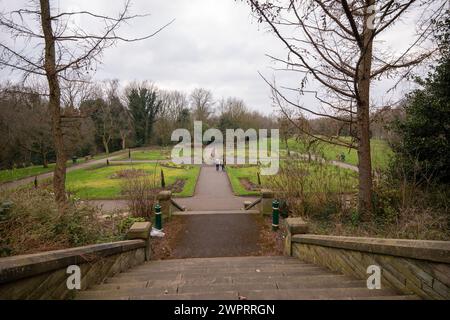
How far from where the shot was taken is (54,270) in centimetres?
243

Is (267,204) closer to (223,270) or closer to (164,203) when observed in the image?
(164,203)

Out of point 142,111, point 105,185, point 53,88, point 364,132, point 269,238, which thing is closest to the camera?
point 53,88

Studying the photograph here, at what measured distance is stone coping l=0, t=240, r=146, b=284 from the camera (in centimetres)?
195

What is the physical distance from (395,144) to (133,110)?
5159cm

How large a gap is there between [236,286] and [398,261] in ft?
5.79

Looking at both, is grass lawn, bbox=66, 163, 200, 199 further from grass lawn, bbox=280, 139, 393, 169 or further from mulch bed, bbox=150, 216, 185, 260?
grass lawn, bbox=280, 139, 393, 169

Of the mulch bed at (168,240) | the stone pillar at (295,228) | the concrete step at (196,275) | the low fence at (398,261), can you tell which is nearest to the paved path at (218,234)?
the mulch bed at (168,240)

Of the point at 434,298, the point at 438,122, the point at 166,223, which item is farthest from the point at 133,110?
the point at 434,298

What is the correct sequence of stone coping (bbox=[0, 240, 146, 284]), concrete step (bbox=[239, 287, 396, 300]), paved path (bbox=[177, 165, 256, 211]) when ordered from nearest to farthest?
stone coping (bbox=[0, 240, 146, 284]) < concrete step (bbox=[239, 287, 396, 300]) < paved path (bbox=[177, 165, 256, 211])

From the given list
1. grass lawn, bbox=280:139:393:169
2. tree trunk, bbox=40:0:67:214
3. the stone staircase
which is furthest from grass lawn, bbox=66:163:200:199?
the stone staircase

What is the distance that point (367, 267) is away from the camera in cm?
305

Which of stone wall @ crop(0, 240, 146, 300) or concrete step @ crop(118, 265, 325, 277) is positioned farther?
concrete step @ crop(118, 265, 325, 277)

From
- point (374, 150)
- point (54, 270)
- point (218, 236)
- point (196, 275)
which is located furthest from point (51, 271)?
point (374, 150)

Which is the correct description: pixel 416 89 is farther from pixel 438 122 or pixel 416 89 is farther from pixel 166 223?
pixel 166 223
